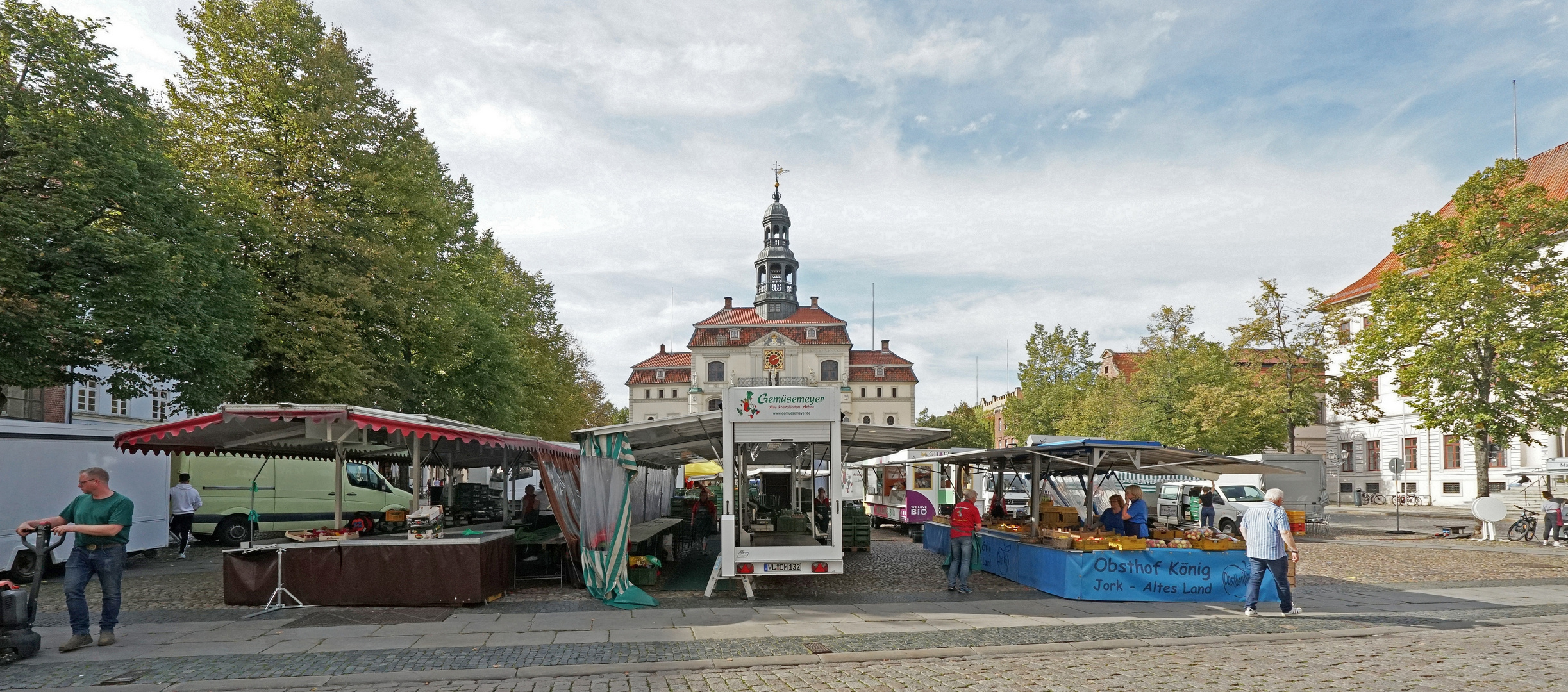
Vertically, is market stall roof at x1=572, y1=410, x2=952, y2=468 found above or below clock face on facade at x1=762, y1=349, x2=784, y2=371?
below

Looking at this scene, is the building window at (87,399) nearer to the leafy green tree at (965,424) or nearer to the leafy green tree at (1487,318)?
the leafy green tree at (1487,318)

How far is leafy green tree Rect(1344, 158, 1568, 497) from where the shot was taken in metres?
25.6

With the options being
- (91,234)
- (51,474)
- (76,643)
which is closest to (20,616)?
(76,643)

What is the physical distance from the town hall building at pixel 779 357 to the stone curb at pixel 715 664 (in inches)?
3099

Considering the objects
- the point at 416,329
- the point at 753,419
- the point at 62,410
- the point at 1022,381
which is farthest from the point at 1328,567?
the point at 1022,381

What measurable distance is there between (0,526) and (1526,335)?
3392 centimetres

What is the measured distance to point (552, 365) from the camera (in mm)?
38031

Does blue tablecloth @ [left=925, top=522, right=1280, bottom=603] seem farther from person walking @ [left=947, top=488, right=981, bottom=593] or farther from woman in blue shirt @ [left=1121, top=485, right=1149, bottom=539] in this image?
woman in blue shirt @ [left=1121, top=485, right=1149, bottom=539]

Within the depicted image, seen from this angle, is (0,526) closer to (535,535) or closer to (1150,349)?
(535,535)

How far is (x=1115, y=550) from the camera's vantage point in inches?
477

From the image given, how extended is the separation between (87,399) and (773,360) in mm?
65602

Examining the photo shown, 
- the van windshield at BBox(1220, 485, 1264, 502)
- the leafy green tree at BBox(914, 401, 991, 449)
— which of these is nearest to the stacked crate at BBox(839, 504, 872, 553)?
the van windshield at BBox(1220, 485, 1264, 502)

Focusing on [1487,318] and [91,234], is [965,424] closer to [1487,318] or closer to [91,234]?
[1487,318]

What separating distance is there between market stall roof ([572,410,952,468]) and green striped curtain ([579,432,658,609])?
0.25 meters
